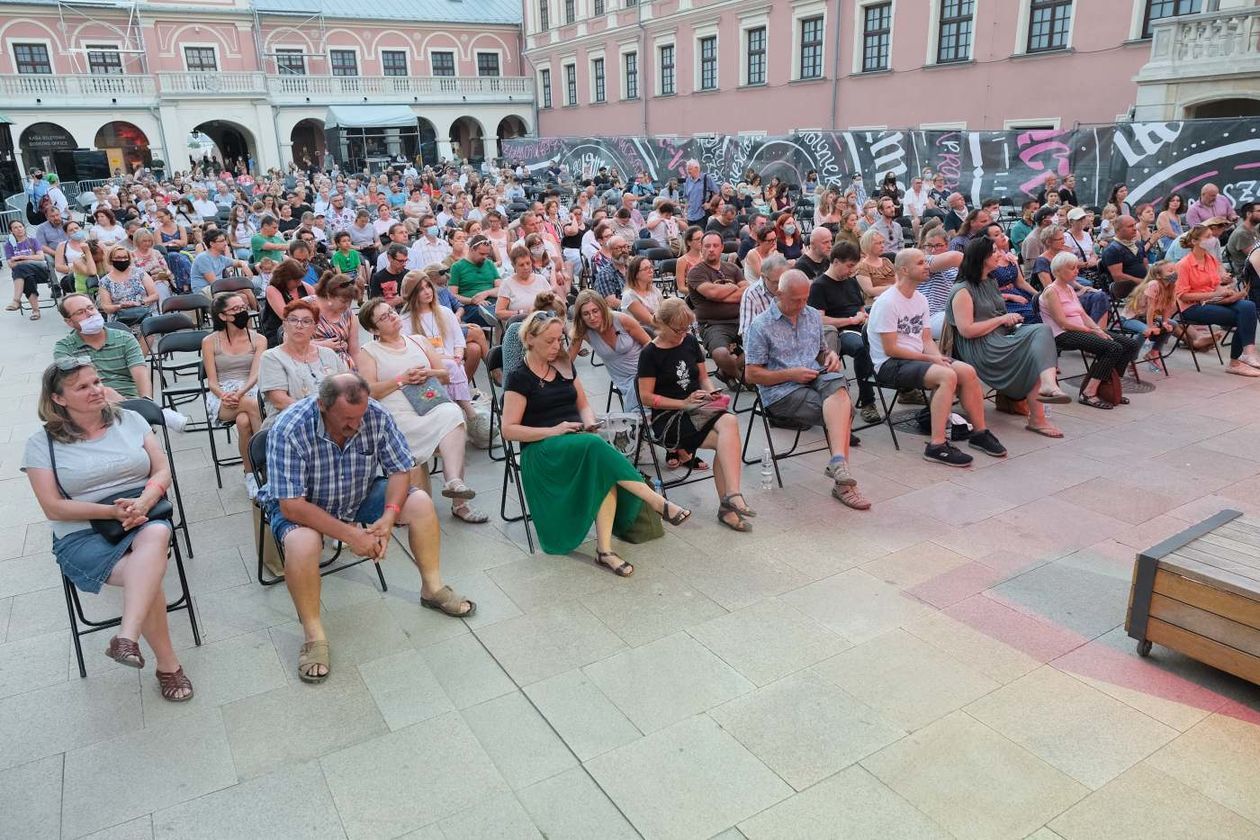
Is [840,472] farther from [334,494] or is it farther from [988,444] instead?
[334,494]

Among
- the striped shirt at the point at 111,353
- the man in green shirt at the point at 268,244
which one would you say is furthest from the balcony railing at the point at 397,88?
the striped shirt at the point at 111,353

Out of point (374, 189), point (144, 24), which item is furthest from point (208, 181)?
point (144, 24)

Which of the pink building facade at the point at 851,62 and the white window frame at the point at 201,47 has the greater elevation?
the white window frame at the point at 201,47

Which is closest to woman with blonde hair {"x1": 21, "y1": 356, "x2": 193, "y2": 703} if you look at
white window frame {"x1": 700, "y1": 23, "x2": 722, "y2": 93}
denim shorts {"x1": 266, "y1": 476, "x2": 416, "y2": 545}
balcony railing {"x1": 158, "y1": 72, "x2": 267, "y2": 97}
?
denim shorts {"x1": 266, "y1": 476, "x2": 416, "y2": 545}

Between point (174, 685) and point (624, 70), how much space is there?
1384 inches

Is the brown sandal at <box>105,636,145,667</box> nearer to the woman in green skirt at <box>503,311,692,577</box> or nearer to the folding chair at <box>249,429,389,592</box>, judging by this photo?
the folding chair at <box>249,429,389,592</box>

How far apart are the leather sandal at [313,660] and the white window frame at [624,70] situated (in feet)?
109

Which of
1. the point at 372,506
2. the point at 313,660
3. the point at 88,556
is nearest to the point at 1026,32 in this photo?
the point at 372,506

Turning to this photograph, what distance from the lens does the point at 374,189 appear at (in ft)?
65.4

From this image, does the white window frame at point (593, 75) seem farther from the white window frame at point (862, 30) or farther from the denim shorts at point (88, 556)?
the denim shorts at point (88, 556)

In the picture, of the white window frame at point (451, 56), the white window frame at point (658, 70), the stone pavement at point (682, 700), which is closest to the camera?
the stone pavement at point (682, 700)

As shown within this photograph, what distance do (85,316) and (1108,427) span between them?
706cm

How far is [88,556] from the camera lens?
3.41 m

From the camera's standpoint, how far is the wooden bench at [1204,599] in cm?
314
